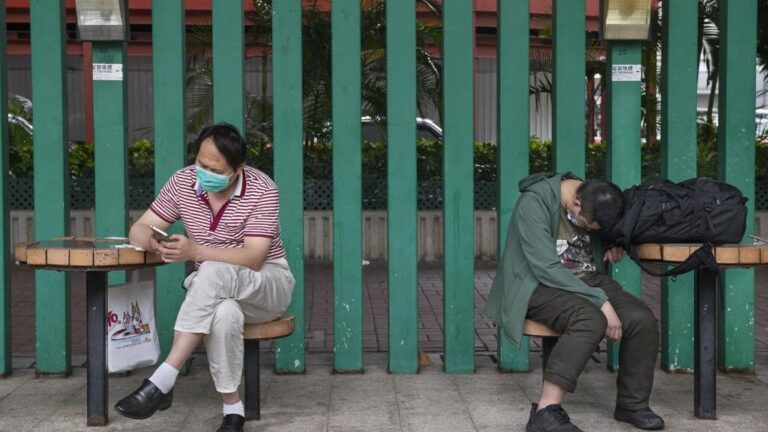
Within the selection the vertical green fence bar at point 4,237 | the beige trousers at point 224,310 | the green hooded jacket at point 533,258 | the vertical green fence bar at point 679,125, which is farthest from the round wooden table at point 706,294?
the vertical green fence bar at point 4,237

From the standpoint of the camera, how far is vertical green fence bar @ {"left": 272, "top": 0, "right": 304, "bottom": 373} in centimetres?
537

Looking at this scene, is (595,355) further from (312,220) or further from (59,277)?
(312,220)

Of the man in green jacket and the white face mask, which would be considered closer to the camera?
the man in green jacket

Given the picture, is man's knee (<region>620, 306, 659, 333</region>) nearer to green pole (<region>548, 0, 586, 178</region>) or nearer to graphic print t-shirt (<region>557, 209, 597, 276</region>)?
graphic print t-shirt (<region>557, 209, 597, 276</region>)

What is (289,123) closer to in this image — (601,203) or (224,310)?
(224,310)

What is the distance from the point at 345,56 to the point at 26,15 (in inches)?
358

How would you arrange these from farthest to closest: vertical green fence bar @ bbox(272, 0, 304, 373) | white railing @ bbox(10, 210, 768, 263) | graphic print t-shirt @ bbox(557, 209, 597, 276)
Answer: white railing @ bbox(10, 210, 768, 263) < vertical green fence bar @ bbox(272, 0, 304, 373) < graphic print t-shirt @ bbox(557, 209, 597, 276)

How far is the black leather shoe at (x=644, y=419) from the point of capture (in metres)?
4.39

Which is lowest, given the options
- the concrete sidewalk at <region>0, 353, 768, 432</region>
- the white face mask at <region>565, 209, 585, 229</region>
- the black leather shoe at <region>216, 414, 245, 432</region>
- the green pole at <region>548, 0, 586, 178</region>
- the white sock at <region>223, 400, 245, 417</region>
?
the concrete sidewalk at <region>0, 353, 768, 432</region>

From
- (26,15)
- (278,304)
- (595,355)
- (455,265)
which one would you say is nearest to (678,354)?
(595,355)

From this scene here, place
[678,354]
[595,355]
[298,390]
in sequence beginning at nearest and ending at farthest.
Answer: [298,390]
[678,354]
[595,355]

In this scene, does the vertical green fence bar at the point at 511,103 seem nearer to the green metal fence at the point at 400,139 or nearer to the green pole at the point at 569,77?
the green metal fence at the point at 400,139

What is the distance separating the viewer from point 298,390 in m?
5.14

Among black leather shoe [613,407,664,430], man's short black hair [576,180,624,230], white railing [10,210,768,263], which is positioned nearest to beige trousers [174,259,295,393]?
man's short black hair [576,180,624,230]
